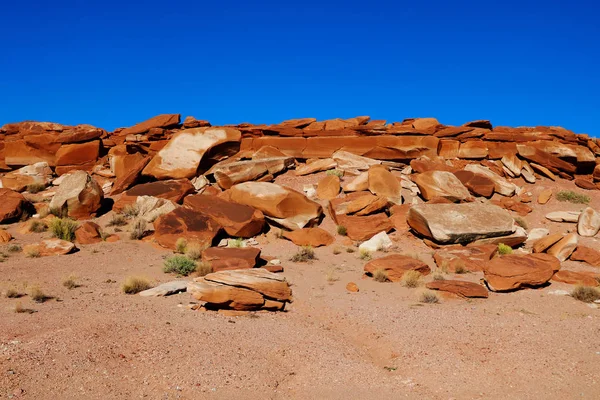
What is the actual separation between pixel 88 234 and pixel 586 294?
46.9 ft

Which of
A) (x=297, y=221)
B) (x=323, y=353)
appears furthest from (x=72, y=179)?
(x=323, y=353)

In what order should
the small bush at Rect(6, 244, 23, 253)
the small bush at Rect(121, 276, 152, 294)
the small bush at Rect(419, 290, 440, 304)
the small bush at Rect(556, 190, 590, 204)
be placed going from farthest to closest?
the small bush at Rect(556, 190, 590, 204) < the small bush at Rect(6, 244, 23, 253) < the small bush at Rect(419, 290, 440, 304) < the small bush at Rect(121, 276, 152, 294)

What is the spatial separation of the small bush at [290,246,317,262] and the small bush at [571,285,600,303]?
713 centimetres

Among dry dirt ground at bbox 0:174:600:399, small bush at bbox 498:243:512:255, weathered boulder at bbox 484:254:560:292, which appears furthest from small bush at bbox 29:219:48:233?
small bush at bbox 498:243:512:255

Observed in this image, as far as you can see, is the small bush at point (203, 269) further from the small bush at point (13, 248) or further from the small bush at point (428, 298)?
the small bush at point (13, 248)

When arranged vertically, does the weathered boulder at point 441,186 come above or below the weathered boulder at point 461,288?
above

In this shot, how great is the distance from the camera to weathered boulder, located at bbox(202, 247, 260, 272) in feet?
45.5

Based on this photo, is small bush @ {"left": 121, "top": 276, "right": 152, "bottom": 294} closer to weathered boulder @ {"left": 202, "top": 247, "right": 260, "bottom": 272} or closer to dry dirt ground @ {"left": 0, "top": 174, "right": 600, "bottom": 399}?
dry dirt ground @ {"left": 0, "top": 174, "right": 600, "bottom": 399}

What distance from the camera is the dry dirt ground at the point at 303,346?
24.7 feet

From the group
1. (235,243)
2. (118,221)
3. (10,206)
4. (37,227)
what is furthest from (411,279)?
(10,206)

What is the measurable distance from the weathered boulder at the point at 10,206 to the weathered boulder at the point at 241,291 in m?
→ 11.6

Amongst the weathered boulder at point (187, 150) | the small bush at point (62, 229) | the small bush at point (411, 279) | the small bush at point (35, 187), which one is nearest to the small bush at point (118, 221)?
the small bush at point (62, 229)

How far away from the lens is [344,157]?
81.6ft

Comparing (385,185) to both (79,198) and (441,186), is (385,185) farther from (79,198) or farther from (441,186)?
(79,198)
